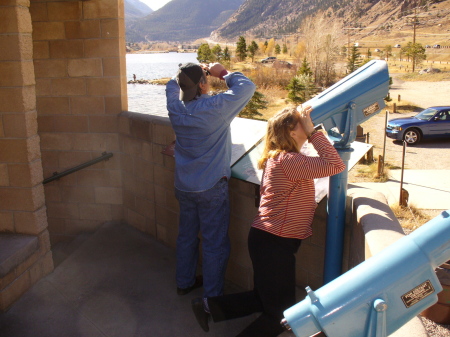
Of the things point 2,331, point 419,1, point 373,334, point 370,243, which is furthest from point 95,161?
point 419,1

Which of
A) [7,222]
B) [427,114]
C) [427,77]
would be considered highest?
[7,222]

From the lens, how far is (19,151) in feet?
11.5

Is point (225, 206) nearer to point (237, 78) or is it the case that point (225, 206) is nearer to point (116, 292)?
point (237, 78)

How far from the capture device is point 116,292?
3605mm

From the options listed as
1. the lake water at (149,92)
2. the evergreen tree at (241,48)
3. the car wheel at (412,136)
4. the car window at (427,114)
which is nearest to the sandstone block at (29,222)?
the lake water at (149,92)

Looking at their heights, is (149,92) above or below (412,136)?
above

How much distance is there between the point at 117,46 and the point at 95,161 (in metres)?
1.14

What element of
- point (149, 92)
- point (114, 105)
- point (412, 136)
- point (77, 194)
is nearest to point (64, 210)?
point (77, 194)

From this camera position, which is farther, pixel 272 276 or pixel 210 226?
pixel 210 226

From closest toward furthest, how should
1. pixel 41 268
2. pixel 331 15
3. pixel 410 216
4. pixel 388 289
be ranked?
pixel 388 289
pixel 41 268
pixel 410 216
pixel 331 15

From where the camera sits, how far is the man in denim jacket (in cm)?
288

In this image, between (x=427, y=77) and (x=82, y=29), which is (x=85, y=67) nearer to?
(x=82, y=29)

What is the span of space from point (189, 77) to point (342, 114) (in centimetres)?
98

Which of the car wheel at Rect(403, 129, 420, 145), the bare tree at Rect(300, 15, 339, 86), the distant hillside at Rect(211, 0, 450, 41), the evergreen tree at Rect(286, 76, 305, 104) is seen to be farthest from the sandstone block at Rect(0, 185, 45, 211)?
the distant hillside at Rect(211, 0, 450, 41)
